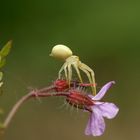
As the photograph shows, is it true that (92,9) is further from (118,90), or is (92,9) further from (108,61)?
(118,90)

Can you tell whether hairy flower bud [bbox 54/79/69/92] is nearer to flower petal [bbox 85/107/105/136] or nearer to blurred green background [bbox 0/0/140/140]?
flower petal [bbox 85/107/105/136]

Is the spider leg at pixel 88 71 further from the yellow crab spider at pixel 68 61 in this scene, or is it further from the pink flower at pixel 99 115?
the pink flower at pixel 99 115

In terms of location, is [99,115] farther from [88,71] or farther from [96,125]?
[88,71]

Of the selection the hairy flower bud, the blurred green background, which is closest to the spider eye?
the hairy flower bud

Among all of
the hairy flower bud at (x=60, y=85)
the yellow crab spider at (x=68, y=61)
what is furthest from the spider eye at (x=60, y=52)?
the hairy flower bud at (x=60, y=85)

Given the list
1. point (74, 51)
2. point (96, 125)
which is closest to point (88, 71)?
point (96, 125)

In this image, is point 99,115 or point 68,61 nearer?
point 99,115
